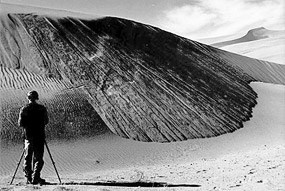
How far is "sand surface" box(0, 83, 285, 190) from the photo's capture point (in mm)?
8375

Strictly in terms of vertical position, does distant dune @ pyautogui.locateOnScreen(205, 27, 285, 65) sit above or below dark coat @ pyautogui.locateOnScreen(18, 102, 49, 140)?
above

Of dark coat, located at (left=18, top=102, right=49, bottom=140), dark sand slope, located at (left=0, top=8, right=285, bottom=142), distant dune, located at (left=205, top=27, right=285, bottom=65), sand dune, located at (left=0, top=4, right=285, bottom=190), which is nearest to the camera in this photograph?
dark coat, located at (left=18, top=102, right=49, bottom=140)

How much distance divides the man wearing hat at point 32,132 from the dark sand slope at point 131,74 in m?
6.24

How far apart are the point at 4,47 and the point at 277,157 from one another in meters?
13.2

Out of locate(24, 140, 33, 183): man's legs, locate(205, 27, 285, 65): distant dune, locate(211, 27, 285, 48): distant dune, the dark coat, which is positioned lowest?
locate(24, 140, 33, 183): man's legs

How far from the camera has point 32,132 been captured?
27.7 feet

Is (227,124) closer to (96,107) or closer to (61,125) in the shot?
(96,107)

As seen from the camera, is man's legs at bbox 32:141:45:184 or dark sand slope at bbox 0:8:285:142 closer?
man's legs at bbox 32:141:45:184

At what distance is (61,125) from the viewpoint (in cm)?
1377

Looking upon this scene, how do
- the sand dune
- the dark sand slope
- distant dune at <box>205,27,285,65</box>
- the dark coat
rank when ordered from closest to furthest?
the dark coat → the sand dune → the dark sand slope → distant dune at <box>205,27,285,65</box>

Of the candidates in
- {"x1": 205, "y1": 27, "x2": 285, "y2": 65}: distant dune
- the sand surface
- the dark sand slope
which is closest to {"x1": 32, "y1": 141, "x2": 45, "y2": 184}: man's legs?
the sand surface

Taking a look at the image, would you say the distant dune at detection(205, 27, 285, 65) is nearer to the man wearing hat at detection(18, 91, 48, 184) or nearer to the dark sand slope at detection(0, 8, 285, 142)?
the dark sand slope at detection(0, 8, 285, 142)

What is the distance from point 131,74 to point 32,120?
11.0m

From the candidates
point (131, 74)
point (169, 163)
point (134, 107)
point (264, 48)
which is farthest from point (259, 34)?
point (169, 163)
